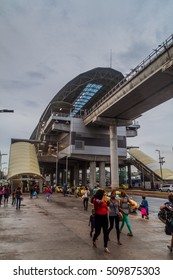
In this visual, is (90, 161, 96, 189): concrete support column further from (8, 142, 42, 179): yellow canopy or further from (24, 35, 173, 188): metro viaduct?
(8, 142, 42, 179): yellow canopy

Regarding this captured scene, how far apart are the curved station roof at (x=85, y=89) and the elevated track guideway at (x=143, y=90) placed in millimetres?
13281

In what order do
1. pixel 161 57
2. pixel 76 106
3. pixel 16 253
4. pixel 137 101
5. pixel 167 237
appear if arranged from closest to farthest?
pixel 16 253, pixel 167 237, pixel 161 57, pixel 137 101, pixel 76 106

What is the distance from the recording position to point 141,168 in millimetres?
69062

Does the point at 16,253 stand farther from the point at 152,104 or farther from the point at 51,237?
the point at 152,104

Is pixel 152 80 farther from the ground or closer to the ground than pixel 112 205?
farther from the ground

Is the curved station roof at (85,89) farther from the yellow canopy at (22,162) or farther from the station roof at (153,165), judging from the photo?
the station roof at (153,165)

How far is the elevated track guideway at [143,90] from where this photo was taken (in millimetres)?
31639

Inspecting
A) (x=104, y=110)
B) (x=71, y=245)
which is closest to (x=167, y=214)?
(x=71, y=245)

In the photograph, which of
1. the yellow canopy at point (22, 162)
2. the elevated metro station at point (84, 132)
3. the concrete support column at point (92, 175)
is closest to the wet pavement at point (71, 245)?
the yellow canopy at point (22, 162)

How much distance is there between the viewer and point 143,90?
38.9m

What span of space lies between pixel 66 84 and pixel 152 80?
3819cm

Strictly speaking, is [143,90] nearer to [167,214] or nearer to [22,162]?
[22,162]

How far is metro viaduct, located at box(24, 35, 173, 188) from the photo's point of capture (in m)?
35.9
